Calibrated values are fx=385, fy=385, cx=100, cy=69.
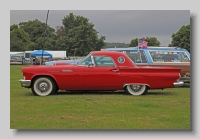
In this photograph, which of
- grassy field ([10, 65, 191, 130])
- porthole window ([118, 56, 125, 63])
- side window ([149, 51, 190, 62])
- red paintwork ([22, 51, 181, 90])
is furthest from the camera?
side window ([149, 51, 190, 62])

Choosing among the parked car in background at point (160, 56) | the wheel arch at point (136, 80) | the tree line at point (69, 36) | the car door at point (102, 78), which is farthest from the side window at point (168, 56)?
the car door at point (102, 78)

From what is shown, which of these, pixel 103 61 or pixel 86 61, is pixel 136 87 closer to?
pixel 103 61

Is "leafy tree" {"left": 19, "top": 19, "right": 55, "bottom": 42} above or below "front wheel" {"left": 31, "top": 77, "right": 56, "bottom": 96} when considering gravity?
above

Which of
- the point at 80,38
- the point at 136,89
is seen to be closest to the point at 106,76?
the point at 136,89

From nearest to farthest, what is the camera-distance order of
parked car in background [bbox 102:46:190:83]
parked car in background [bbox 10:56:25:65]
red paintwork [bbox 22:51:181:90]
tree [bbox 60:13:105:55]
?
red paintwork [bbox 22:51:181:90], tree [bbox 60:13:105:55], parked car in background [bbox 102:46:190:83], parked car in background [bbox 10:56:25:65]

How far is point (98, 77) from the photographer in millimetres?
9367

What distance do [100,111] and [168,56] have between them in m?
6.25

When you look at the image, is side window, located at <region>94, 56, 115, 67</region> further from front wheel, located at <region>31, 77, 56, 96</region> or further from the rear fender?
front wheel, located at <region>31, 77, 56, 96</region>

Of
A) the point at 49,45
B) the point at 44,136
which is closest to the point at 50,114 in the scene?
the point at 44,136

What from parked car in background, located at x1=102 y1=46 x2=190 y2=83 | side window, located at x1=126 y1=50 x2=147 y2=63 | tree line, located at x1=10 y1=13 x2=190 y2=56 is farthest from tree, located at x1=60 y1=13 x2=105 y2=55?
side window, located at x1=126 y1=50 x2=147 y2=63

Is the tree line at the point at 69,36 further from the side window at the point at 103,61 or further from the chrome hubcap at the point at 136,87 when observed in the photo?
the chrome hubcap at the point at 136,87

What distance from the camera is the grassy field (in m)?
6.36

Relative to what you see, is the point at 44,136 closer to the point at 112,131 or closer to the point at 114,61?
the point at 112,131

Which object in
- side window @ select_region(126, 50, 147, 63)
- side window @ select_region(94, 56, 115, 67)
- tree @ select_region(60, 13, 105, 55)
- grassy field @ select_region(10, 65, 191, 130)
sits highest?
tree @ select_region(60, 13, 105, 55)
